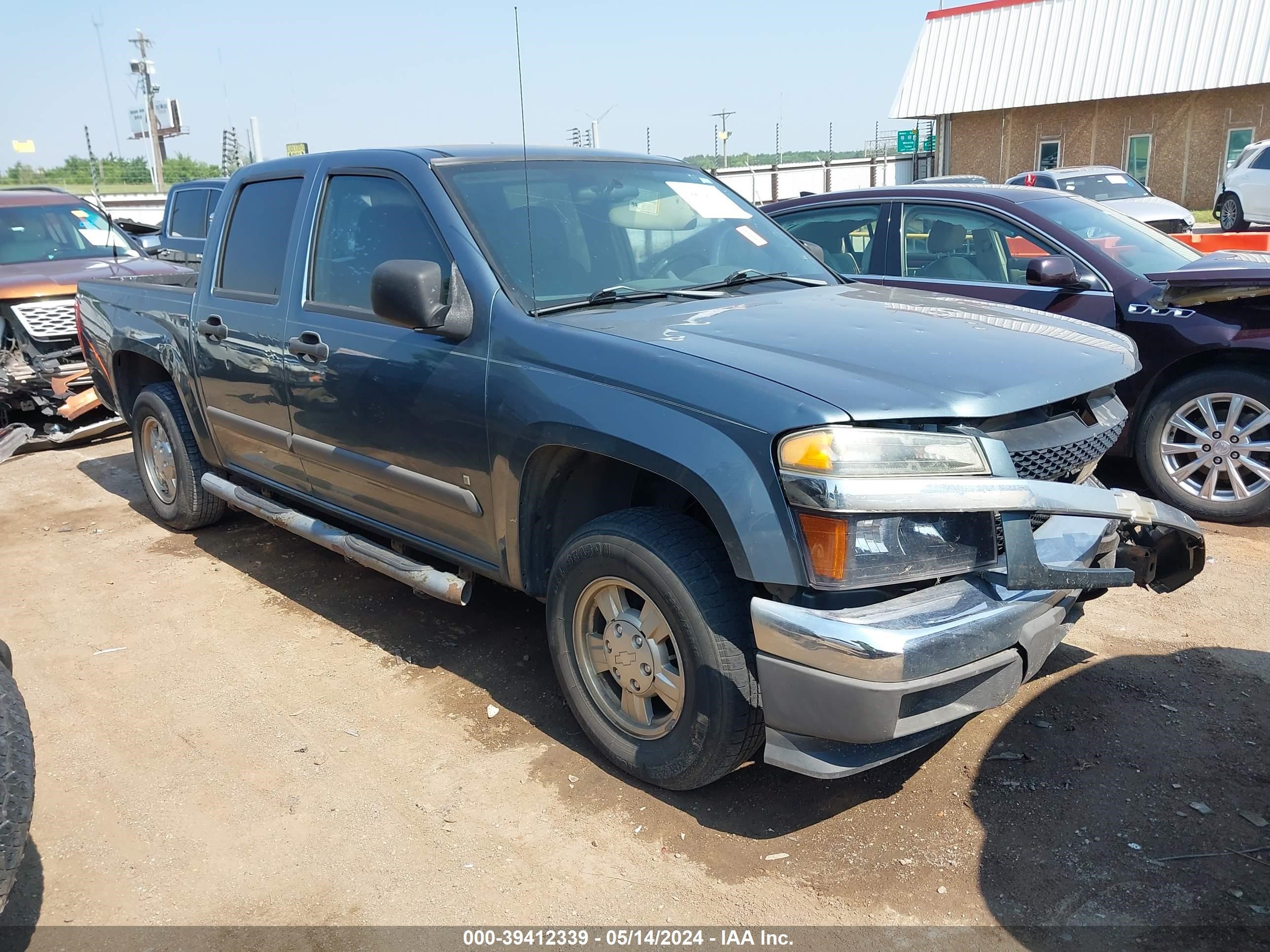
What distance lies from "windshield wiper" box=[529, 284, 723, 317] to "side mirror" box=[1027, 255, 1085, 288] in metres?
2.35

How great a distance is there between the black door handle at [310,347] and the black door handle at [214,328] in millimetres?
716

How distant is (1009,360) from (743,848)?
1617 mm

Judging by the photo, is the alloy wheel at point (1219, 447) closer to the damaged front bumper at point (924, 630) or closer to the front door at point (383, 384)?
the damaged front bumper at point (924, 630)

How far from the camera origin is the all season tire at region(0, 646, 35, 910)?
91.0 inches

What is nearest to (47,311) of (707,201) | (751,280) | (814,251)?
(707,201)

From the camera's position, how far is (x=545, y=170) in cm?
391

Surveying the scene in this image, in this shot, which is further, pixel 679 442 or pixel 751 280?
pixel 751 280

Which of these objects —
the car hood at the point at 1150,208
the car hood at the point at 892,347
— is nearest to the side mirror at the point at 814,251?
the car hood at the point at 892,347

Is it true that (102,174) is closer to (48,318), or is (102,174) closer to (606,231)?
(48,318)

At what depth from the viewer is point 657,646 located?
300 cm

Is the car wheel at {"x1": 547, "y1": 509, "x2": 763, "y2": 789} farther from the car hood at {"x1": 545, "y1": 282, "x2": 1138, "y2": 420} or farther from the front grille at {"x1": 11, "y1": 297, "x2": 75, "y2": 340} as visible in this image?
the front grille at {"x1": 11, "y1": 297, "x2": 75, "y2": 340}

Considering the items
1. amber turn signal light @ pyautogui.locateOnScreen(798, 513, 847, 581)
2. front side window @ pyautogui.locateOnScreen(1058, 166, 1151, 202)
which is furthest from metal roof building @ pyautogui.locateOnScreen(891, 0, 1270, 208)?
amber turn signal light @ pyautogui.locateOnScreen(798, 513, 847, 581)

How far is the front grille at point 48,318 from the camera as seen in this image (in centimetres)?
855

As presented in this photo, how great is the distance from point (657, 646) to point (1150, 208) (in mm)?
15310
